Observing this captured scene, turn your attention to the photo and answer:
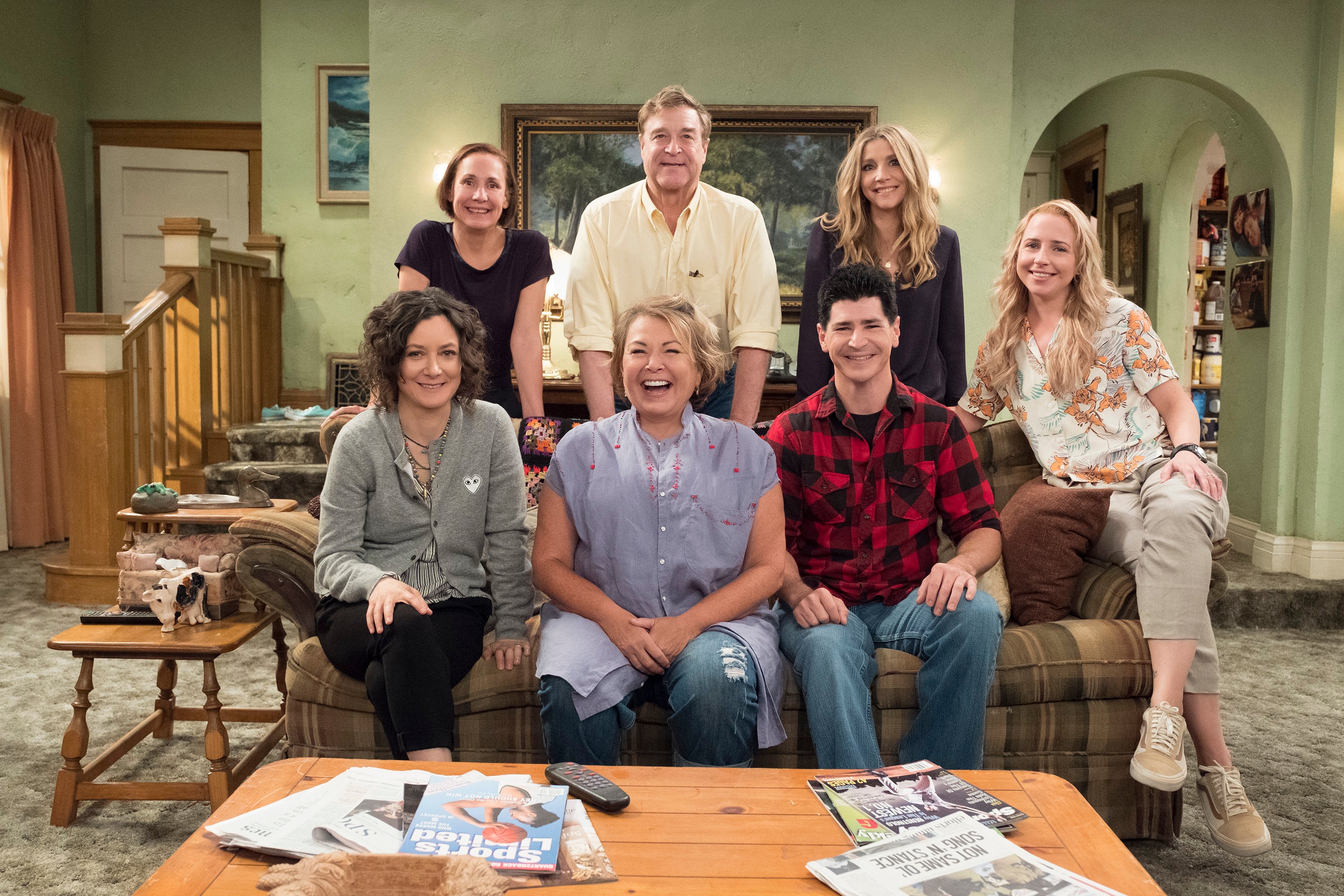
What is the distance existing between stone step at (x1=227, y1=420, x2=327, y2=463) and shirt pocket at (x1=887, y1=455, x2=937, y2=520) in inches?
136

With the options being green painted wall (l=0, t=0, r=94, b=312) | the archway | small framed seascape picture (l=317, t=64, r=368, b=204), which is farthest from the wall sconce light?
the archway

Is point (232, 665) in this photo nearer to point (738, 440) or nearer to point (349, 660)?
point (349, 660)

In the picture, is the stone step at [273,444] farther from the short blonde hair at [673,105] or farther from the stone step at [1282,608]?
the stone step at [1282,608]

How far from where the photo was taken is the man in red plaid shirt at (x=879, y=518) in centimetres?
201

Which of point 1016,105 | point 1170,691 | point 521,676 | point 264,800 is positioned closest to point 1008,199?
point 1016,105

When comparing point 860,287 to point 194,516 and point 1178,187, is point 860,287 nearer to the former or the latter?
point 194,516

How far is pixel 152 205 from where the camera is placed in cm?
616

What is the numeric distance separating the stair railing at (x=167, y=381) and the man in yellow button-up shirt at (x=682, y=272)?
2.58 m

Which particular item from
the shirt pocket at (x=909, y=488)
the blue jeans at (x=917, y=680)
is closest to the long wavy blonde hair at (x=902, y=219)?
the shirt pocket at (x=909, y=488)

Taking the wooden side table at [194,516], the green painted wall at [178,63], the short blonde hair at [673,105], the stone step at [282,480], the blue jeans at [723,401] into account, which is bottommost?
the stone step at [282,480]

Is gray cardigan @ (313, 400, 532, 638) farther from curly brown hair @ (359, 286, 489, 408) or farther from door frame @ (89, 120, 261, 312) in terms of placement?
door frame @ (89, 120, 261, 312)

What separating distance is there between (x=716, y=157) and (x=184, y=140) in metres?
3.50

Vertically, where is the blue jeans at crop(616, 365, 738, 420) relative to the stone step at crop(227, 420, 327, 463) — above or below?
above

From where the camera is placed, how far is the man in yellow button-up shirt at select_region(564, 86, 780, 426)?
8.45 ft
